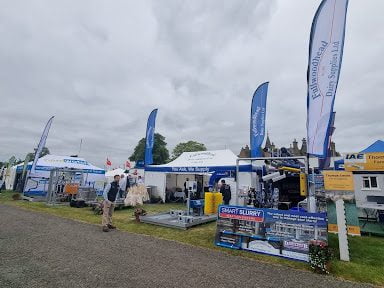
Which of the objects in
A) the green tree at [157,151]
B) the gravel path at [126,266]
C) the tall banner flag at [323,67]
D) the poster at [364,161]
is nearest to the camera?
the gravel path at [126,266]

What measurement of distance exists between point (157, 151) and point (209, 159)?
1366 inches

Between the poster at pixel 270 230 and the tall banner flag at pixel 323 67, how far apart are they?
163cm

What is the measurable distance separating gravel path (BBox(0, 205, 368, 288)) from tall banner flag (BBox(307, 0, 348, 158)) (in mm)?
3043

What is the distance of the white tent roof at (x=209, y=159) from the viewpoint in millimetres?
13781

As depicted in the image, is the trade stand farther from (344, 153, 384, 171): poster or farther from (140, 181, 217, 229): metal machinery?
(344, 153, 384, 171): poster

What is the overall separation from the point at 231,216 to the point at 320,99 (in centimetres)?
374

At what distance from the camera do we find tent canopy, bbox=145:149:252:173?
13152 millimetres

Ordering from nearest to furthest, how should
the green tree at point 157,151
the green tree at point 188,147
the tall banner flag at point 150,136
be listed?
the tall banner flag at point 150,136
the green tree at point 157,151
the green tree at point 188,147

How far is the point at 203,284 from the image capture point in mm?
3721

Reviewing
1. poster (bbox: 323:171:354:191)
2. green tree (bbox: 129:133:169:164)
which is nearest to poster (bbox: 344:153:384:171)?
poster (bbox: 323:171:354:191)

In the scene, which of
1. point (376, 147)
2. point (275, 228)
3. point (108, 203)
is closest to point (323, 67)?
point (275, 228)

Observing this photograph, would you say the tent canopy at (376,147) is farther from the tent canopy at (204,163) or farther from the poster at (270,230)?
A: the poster at (270,230)

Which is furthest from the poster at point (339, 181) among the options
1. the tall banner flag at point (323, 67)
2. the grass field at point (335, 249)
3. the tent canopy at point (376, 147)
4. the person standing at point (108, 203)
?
the tent canopy at point (376, 147)

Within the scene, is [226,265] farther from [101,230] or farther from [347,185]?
[101,230]
